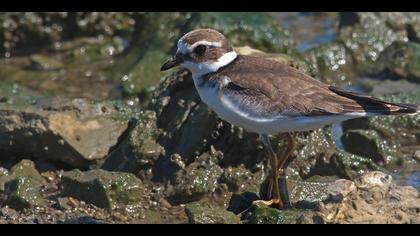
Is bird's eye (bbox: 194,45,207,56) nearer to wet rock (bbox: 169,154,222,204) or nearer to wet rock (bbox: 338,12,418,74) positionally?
wet rock (bbox: 169,154,222,204)

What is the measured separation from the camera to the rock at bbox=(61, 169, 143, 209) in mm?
10047

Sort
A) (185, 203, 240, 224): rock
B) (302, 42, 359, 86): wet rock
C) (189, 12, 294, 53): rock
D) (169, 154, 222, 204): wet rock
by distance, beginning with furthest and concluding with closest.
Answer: (302, 42, 359, 86): wet rock, (189, 12, 294, 53): rock, (169, 154, 222, 204): wet rock, (185, 203, 240, 224): rock

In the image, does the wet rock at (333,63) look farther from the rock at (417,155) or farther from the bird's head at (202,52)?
the bird's head at (202,52)

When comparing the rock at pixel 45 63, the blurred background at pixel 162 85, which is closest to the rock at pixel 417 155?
the blurred background at pixel 162 85

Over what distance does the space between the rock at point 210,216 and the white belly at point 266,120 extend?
0.94 meters

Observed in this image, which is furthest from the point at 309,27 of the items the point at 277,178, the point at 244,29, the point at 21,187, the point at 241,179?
the point at 21,187

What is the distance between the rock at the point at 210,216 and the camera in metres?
8.69

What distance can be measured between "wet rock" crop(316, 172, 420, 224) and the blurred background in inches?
76.9

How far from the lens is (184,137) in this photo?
10.8m

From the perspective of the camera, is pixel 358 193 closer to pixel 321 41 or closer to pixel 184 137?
pixel 184 137

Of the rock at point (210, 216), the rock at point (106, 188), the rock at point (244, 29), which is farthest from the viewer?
the rock at point (244, 29)

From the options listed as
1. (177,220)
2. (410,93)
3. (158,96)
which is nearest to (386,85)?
(410,93)

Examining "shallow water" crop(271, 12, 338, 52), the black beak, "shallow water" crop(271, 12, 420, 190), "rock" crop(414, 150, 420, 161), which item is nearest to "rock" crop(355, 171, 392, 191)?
the black beak
